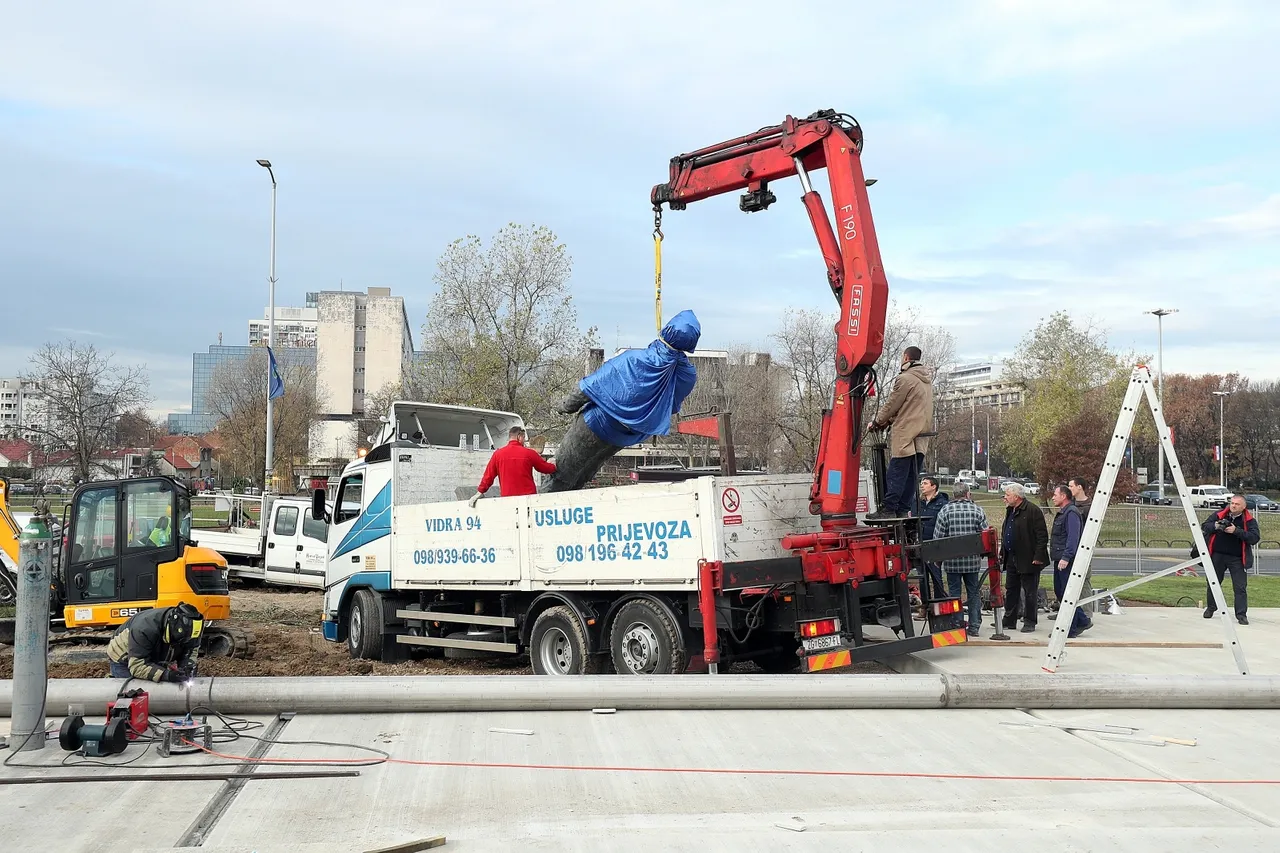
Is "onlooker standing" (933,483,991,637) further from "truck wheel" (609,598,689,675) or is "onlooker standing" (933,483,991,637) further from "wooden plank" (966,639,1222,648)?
"truck wheel" (609,598,689,675)

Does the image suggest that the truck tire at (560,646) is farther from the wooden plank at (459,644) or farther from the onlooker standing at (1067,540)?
the onlooker standing at (1067,540)

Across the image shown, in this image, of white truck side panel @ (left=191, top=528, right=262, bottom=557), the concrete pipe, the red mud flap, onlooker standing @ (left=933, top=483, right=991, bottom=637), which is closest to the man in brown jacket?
the red mud flap

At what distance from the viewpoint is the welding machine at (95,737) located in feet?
21.9

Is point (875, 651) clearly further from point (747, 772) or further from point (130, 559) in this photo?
point (130, 559)

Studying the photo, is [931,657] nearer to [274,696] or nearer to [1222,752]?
[1222,752]

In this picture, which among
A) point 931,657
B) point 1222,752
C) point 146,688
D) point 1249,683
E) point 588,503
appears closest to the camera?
point 1222,752

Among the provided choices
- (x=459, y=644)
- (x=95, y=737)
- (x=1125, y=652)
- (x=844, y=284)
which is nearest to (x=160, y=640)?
(x=95, y=737)

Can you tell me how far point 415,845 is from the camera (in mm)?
4914

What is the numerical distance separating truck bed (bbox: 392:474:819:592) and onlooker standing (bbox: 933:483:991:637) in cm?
262

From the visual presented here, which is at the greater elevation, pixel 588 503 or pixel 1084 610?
pixel 588 503

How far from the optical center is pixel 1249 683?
8211mm

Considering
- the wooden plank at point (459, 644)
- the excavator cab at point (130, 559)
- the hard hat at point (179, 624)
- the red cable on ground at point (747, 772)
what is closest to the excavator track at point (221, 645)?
the excavator cab at point (130, 559)

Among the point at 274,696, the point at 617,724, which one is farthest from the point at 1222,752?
the point at 274,696

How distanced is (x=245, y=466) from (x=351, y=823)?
2216 inches
